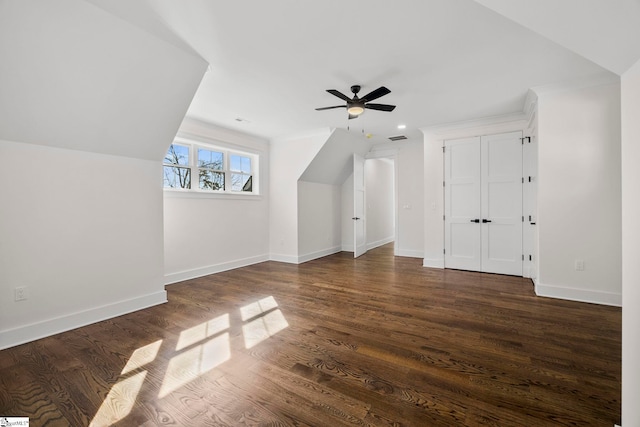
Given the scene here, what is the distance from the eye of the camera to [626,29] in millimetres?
964

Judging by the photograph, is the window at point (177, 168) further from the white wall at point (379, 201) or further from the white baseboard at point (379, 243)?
the white baseboard at point (379, 243)

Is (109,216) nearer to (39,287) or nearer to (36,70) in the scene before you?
(39,287)

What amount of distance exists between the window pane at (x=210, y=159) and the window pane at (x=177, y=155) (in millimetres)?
232

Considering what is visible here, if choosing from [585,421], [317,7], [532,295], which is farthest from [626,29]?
[532,295]

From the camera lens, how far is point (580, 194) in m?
3.19

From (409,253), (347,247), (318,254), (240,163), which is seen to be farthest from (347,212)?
(240,163)

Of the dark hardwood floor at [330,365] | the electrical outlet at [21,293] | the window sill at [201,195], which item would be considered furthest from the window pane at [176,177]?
the electrical outlet at [21,293]

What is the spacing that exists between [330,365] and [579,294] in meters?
3.38

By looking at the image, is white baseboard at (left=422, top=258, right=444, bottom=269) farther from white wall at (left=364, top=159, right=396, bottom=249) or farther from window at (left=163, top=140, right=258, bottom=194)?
window at (left=163, top=140, right=258, bottom=194)

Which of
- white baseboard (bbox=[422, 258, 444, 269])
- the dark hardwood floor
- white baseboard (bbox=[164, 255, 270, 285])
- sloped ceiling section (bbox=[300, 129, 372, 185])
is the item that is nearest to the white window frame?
sloped ceiling section (bbox=[300, 129, 372, 185])

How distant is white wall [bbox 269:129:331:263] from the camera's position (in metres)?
5.39

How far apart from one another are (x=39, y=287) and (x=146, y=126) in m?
1.87

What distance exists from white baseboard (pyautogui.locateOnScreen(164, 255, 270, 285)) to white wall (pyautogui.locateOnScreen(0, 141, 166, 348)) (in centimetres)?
83

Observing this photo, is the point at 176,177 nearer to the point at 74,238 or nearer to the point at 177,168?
the point at 177,168
